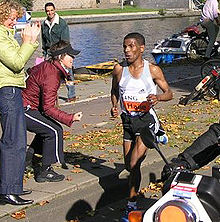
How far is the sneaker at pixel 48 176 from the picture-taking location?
7020 millimetres

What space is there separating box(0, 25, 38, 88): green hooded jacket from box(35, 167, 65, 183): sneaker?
49.2 inches

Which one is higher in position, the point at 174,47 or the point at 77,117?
the point at 77,117

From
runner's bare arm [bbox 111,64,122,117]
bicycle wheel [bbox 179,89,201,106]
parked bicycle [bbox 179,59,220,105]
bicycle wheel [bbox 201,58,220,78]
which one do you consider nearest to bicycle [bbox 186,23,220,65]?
bicycle wheel [bbox 201,58,220,78]

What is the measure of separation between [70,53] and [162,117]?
4577 mm

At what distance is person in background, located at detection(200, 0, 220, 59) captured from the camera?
15.6 meters

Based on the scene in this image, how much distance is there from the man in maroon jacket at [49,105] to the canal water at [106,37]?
19.2 m

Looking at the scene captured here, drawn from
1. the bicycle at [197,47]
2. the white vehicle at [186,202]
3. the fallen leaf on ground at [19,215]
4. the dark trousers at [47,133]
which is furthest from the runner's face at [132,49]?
the bicycle at [197,47]

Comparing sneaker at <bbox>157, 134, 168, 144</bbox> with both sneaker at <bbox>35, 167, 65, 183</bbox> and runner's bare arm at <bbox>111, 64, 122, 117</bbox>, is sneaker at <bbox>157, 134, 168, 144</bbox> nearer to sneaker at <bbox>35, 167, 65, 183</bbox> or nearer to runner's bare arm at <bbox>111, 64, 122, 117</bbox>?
runner's bare arm at <bbox>111, 64, 122, 117</bbox>

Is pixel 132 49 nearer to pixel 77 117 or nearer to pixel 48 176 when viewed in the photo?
pixel 77 117

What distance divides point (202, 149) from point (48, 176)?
330 cm

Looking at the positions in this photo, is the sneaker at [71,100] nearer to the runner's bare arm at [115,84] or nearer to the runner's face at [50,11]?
the runner's face at [50,11]

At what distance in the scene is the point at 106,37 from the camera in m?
41.4

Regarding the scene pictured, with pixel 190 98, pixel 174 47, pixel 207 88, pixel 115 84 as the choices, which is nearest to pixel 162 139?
pixel 115 84

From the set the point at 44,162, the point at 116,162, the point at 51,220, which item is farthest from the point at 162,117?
the point at 51,220
